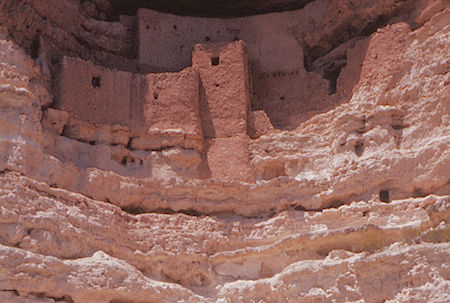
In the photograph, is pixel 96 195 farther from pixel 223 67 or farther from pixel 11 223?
pixel 223 67

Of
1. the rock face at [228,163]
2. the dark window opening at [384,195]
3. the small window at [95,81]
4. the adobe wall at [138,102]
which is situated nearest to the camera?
the rock face at [228,163]

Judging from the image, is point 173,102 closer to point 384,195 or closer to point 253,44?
point 253,44

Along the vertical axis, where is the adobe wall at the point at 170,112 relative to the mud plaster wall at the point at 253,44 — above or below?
below

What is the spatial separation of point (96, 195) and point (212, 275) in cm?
250

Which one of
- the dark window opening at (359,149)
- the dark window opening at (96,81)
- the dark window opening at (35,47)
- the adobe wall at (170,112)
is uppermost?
the dark window opening at (35,47)

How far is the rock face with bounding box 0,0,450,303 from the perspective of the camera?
13.1 metres

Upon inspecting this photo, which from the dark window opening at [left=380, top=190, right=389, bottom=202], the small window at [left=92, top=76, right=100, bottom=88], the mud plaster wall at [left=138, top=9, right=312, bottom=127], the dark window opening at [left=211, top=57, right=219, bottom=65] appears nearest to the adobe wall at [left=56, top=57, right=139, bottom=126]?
the small window at [left=92, top=76, right=100, bottom=88]

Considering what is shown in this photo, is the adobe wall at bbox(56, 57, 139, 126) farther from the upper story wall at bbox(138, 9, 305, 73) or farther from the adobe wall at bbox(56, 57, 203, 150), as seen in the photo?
the upper story wall at bbox(138, 9, 305, 73)

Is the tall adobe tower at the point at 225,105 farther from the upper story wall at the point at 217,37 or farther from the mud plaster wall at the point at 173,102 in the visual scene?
the upper story wall at the point at 217,37

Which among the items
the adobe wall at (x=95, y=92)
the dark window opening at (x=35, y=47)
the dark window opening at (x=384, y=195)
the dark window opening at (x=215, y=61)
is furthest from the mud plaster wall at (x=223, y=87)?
the dark window opening at (x=384, y=195)

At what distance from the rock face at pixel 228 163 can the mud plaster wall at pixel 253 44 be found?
2.9 inches

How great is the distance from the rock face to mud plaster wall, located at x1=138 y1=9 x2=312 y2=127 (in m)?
0.07

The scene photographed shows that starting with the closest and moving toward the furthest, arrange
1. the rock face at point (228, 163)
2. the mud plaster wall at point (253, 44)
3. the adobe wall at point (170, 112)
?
the rock face at point (228, 163) < the adobe wall at point (170, 112) < the mud plaster wall at point (253, 44)

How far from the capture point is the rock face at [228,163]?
13055mm
